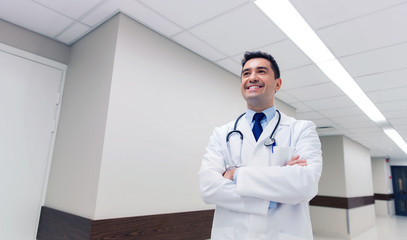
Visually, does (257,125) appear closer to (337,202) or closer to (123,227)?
(123,227)

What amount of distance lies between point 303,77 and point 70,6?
298 cm

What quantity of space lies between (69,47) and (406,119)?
637 cm

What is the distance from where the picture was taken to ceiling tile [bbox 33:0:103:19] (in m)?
2.29

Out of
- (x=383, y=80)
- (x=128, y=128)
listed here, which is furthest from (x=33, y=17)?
(x=383, y=80)

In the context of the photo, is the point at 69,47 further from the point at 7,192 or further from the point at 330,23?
the point at 330,23

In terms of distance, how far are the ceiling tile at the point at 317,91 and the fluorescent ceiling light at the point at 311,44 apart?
10cm

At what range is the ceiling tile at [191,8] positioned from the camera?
7.41 feet

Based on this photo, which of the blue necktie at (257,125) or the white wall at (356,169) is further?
the white wall at (356,169)

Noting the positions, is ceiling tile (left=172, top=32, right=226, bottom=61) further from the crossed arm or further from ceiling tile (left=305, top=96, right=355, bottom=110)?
ceiling tile (left=305, top=96, right=355, bottom=110)

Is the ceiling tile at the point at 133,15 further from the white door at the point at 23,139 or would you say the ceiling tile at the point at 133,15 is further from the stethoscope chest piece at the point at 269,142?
the stethoscope chest piece at the point at 269,142

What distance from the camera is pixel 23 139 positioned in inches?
102

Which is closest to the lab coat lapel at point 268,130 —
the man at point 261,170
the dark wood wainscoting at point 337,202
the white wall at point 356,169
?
the man at point 261,170

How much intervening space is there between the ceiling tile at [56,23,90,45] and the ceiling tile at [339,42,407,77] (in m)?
2.96

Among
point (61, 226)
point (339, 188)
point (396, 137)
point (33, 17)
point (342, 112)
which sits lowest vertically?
point (61, 226)
